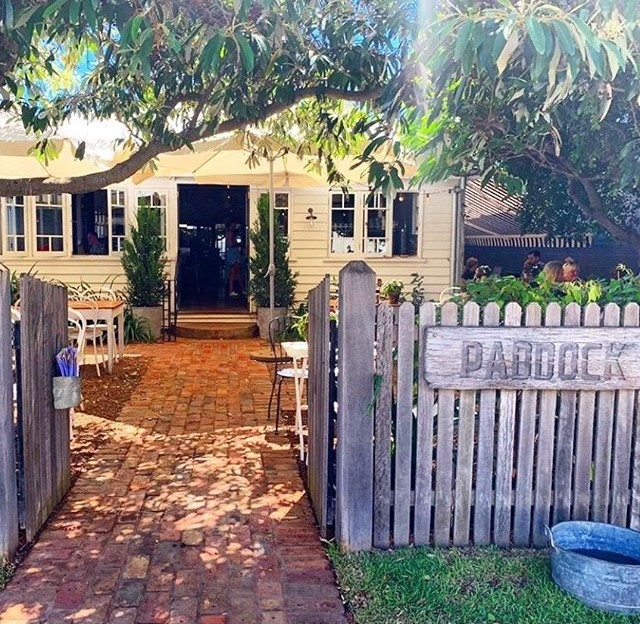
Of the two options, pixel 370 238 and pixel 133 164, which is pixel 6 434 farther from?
pixel 370 238

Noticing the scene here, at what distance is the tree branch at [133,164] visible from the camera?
14.6 ft

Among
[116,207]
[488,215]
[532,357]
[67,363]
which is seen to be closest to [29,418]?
[67,363]

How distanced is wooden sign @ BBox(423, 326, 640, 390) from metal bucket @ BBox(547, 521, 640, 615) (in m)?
0.67

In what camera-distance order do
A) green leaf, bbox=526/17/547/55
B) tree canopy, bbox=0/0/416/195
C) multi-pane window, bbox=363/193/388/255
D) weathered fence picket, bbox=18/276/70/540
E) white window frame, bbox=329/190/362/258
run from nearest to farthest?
green leaf, bbox=526/17/547/55 < weathered fence picket, bbox=18/276/70/540 < tree canopy, bbox=0/0/416/195 < white window frame, bbox=329/190/362/258 < multi-pane window, bbox=363/193/388/255

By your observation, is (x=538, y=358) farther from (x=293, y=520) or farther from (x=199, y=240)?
(x=199, y=240)

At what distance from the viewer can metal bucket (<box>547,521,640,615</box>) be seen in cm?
265

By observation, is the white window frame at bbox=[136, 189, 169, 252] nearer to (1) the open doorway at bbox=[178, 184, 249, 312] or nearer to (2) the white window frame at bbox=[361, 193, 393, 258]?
(1) the open doorway at bbox=[178, 184, 249, 312]

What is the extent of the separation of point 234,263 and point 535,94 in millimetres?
10331

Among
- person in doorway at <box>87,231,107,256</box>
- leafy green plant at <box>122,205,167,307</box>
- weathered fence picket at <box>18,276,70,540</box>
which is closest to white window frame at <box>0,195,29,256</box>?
person in doorway at <box>87,231,107,256</box>

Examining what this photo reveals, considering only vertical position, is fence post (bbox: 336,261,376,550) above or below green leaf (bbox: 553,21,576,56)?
below

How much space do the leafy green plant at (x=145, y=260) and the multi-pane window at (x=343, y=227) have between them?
3.08 metres

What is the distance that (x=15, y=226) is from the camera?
1112cm

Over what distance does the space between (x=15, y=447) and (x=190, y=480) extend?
1327mm

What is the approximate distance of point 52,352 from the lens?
3730mm
